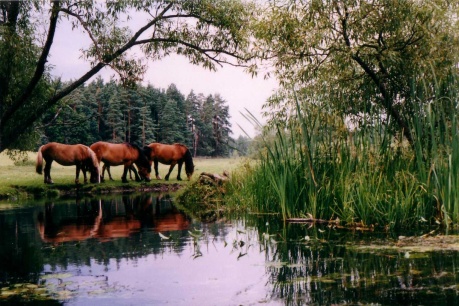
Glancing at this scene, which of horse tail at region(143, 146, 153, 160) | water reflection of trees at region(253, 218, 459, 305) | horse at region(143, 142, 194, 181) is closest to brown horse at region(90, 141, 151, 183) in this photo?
horse at region(143, 142, 194, 181)

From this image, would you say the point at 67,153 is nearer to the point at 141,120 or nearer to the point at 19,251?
the point at 19,251

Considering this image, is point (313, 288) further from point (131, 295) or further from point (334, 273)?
point (131, 295)

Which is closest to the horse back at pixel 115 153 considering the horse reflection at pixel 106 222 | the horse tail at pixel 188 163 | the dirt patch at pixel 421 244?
the horse tail at pixel 188 163

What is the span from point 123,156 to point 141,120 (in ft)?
143

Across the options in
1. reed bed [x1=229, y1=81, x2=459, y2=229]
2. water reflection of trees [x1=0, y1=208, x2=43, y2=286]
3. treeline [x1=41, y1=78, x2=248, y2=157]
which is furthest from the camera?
treeline [x1=41, y1=78, x2=248, y2=157]

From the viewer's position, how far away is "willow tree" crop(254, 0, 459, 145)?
10.3 meters

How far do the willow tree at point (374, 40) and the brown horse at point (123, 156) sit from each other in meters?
15.1

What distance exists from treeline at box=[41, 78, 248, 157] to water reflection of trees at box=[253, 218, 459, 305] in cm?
4987

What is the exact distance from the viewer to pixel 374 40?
1122 centimetres

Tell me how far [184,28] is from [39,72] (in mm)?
5123

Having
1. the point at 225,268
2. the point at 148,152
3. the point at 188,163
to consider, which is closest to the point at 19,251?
the point at 225,268

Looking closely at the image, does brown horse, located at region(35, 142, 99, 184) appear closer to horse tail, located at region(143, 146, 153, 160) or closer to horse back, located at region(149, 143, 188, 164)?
horse tail, located at region(143, 146, 153, 160)

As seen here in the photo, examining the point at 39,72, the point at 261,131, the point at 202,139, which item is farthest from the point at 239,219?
the point at 202,139

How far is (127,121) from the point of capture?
70125mm
